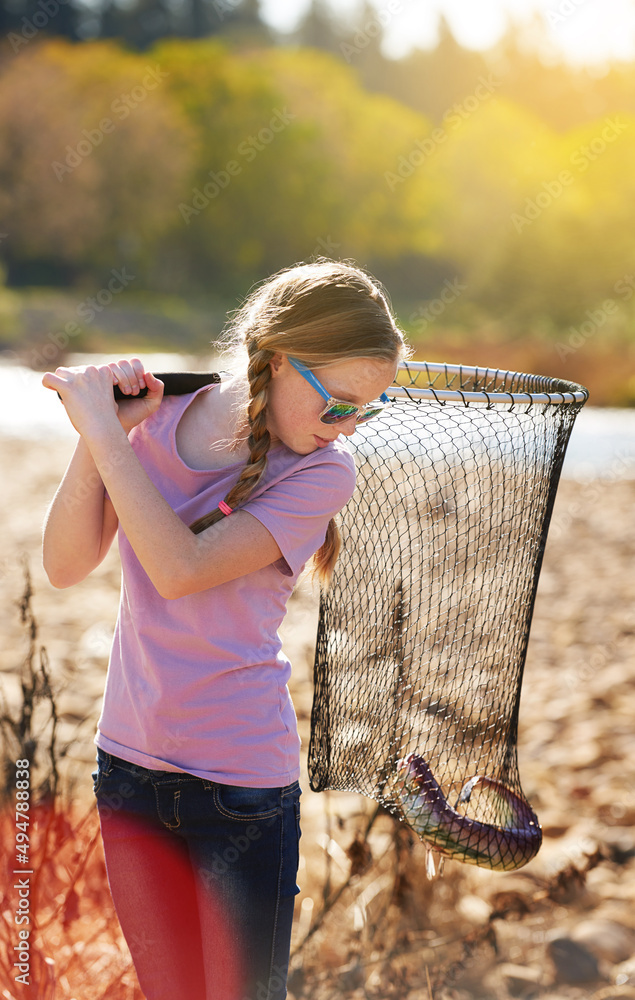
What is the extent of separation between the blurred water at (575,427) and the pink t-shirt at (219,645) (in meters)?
7.47

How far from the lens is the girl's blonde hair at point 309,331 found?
1413mm

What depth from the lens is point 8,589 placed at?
16.4 ft

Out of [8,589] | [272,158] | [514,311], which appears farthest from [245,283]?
[8,589]

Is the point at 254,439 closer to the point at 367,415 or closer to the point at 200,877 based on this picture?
the point at 367,415

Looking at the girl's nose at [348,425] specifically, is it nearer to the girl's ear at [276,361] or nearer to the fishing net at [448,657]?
the girl's ear at [276,361]

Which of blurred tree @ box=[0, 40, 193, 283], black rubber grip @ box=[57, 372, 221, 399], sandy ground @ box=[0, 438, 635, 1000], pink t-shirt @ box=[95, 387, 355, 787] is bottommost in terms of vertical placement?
sandy ground @ box=[0, 438, 635, 1000]

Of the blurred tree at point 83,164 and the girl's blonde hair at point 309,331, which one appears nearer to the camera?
the girl's blonde hair at point 309,331

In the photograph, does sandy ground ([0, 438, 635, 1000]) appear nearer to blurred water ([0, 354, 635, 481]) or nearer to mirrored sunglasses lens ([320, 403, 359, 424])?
mirrored sunglasses lens ([320, 403, 359, 424])

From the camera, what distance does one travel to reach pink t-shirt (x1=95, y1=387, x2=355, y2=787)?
1.45m

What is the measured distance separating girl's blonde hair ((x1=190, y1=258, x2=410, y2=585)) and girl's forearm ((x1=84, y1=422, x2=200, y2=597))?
0.11 metres

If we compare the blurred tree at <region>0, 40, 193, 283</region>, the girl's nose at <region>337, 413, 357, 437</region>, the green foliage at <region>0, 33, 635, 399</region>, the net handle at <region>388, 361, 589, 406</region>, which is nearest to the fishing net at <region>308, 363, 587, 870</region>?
the net handle at <region>388, 361, 589, 406</region>

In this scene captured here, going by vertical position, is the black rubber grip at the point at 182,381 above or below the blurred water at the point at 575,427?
below

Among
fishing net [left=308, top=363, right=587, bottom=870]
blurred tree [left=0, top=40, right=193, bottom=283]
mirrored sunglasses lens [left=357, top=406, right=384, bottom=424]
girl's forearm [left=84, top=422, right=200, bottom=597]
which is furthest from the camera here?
A: blurred tree [left=0, top=40, right=193, bottom=283]

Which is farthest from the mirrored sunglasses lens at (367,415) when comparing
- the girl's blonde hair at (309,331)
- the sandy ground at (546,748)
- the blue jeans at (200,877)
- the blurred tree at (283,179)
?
the blurred tree at (283,179)
